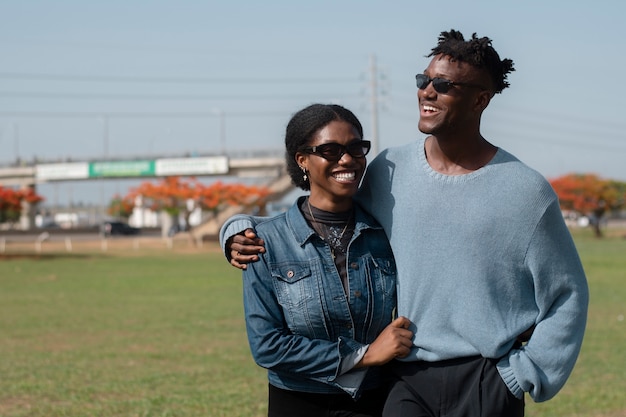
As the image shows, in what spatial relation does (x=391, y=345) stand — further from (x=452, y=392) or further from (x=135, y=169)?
(x=135, y=169)

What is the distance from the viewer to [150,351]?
42.1ft

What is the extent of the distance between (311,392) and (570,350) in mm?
947

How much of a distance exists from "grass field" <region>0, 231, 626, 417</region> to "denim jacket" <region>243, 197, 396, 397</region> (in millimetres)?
4478

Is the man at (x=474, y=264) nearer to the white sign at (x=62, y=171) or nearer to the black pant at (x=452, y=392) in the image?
the black pant at (x=452, y=392)

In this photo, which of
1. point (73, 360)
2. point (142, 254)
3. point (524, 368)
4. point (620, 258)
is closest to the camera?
point (524, 368)

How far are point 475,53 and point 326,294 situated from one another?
102 cm

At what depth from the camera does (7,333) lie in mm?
15305

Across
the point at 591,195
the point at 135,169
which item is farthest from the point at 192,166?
the point at 591,195

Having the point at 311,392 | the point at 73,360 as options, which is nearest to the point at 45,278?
the point at 73,360

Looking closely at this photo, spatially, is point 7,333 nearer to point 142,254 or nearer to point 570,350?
point 570,350

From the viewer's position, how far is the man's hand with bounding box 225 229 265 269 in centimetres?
379

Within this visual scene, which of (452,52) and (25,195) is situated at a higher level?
(452,52)

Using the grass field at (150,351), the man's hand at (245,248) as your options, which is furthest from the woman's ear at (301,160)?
the grass field at (150,351)

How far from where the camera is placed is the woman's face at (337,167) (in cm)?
380
